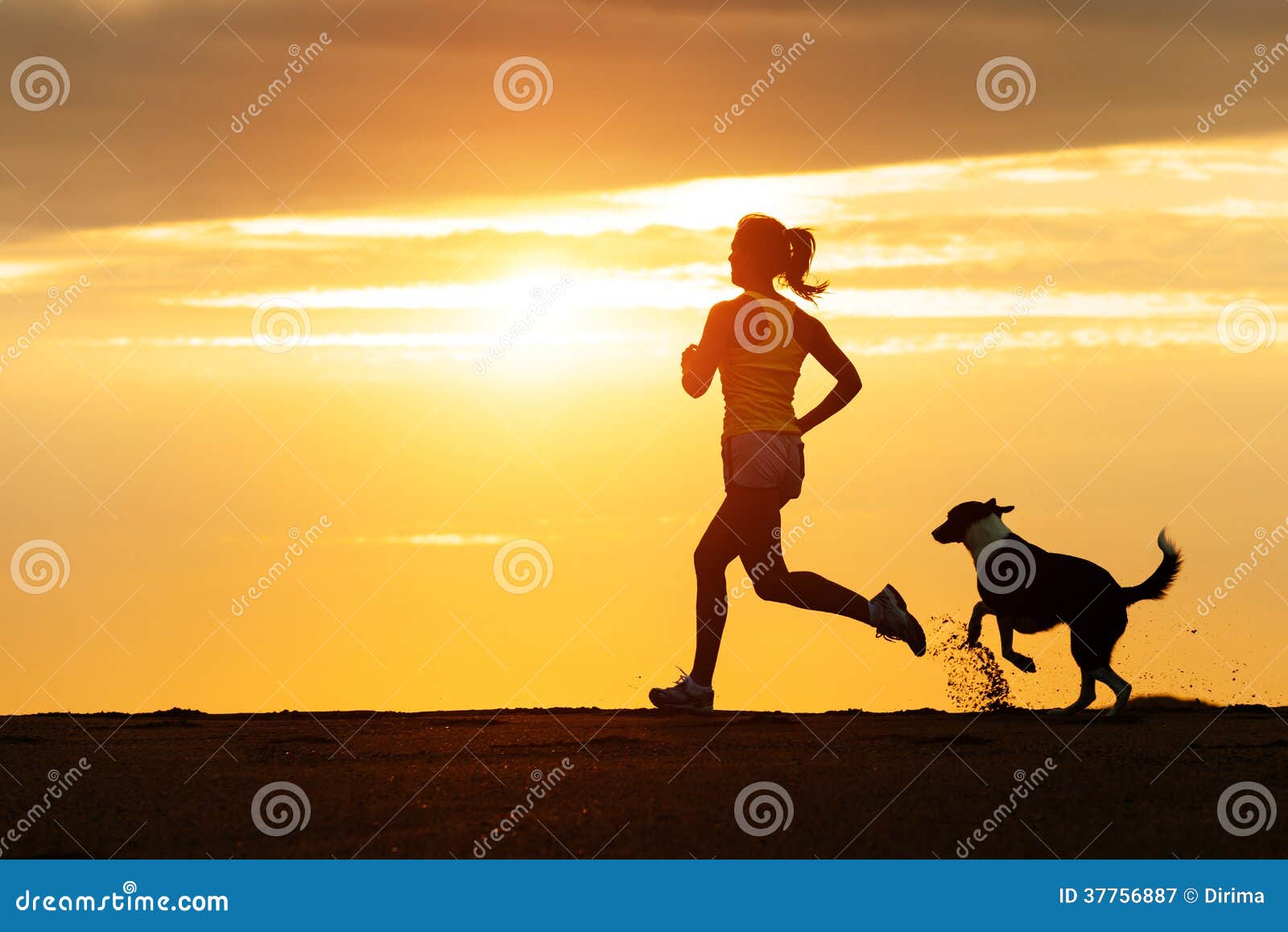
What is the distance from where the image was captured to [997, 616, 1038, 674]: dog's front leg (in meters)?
10.6

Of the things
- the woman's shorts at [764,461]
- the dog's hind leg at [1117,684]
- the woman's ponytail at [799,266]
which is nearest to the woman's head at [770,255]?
the woman's ponytail at [799,266]

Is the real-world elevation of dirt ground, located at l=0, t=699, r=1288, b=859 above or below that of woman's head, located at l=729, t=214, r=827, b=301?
below

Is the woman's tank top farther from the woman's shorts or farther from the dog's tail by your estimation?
the dog's tail

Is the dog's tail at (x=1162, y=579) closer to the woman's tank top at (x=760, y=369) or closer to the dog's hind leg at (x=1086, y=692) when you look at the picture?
the dog's hind leg at (x=1086, y=692)

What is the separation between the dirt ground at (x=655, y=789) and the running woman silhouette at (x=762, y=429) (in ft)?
2.28

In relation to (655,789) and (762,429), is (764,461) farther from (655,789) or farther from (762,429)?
(655,789)

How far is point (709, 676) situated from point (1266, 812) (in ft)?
11.8

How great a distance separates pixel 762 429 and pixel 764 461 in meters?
0.18

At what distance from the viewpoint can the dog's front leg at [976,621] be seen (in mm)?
10805

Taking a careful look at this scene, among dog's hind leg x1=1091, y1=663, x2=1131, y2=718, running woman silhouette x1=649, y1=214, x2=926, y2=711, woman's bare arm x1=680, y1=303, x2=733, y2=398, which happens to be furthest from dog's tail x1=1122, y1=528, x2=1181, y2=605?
woman's bare arm x1=680, y1=303, x2=733, y2=398

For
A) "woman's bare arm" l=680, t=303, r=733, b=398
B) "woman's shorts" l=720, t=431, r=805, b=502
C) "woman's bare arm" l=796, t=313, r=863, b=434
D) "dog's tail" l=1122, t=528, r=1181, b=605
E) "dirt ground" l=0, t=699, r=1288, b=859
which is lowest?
"dirt ground" l=0, t=699, r=1288, b=859

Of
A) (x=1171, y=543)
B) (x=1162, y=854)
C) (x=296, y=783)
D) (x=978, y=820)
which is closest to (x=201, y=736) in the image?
(x=296, y=783)

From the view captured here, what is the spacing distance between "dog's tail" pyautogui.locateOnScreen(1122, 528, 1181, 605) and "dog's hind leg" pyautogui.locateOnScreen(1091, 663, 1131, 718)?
657 mm

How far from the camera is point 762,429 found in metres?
8.66
